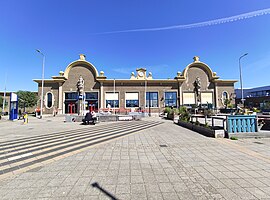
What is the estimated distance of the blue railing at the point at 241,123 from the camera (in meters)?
8.34

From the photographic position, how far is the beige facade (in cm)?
3644

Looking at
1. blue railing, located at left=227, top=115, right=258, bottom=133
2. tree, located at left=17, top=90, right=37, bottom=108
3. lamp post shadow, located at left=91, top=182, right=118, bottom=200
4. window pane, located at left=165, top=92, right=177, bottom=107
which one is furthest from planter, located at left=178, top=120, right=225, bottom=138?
tree, located at left=17, top=90, right=37, bottom=108

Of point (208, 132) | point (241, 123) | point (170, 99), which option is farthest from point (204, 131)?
point (170, 99)

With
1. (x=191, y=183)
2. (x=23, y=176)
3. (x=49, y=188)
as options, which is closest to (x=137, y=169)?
(x=191, y=183)

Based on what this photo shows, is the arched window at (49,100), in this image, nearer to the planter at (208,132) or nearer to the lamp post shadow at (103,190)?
the planter at (208,132)

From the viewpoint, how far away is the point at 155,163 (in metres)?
4.62

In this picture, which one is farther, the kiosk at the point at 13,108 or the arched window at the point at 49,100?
the arched window at the point at 49,100

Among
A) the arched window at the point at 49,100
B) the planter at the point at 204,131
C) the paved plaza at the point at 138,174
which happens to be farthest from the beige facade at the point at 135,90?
the paved plaza at the point at 138,174

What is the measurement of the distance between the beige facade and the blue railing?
1150 inches

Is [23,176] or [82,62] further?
[82,62]

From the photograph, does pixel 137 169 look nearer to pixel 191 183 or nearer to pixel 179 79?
pixel 191 183

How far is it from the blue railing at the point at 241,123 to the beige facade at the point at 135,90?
95.8ft

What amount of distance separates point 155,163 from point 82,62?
1493 inches

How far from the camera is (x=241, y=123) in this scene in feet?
27.7
